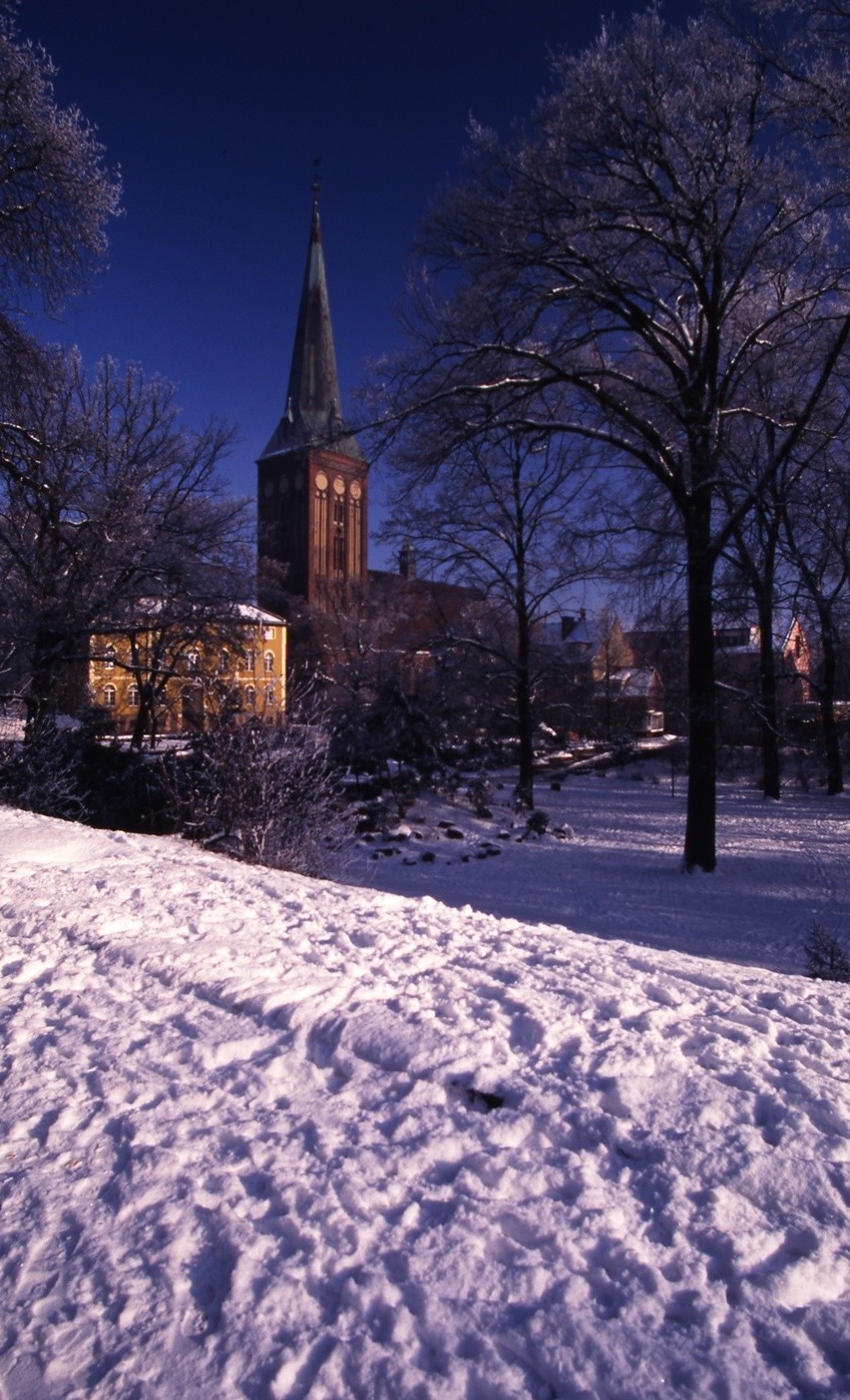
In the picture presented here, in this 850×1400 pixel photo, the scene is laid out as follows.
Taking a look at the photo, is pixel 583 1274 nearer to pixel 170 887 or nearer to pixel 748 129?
pixel 170 887

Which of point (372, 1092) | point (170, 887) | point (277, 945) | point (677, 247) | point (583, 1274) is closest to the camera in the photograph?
point (583, 1274)

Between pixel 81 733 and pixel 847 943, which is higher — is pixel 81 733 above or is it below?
above

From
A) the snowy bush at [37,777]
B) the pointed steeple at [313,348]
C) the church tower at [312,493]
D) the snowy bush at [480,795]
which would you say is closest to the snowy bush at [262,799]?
the snowy bush at [37,777]

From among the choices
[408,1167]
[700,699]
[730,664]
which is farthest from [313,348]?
[408,1167]

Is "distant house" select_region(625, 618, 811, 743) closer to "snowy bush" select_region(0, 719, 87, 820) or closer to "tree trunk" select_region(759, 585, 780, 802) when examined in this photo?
"tree trunk" select_region(759, 585, 780, 802)

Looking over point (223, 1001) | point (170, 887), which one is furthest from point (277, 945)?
point (170, 887)

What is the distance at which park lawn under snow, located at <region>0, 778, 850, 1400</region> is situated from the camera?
218 centimetres

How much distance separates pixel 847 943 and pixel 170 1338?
31.8 feet

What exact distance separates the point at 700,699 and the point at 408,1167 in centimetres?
1222

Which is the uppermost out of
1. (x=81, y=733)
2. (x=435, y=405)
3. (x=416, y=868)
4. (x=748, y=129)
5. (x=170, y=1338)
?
(x=748, y=129)

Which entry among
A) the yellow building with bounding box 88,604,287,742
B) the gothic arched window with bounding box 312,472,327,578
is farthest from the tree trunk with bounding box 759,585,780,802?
the gothic arched window with bounding box 312,472,327,578

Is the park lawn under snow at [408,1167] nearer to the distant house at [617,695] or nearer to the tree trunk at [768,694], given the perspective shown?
the tree trunk at [768,694]

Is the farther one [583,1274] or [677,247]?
[677,247]

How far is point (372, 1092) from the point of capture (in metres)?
3.31
